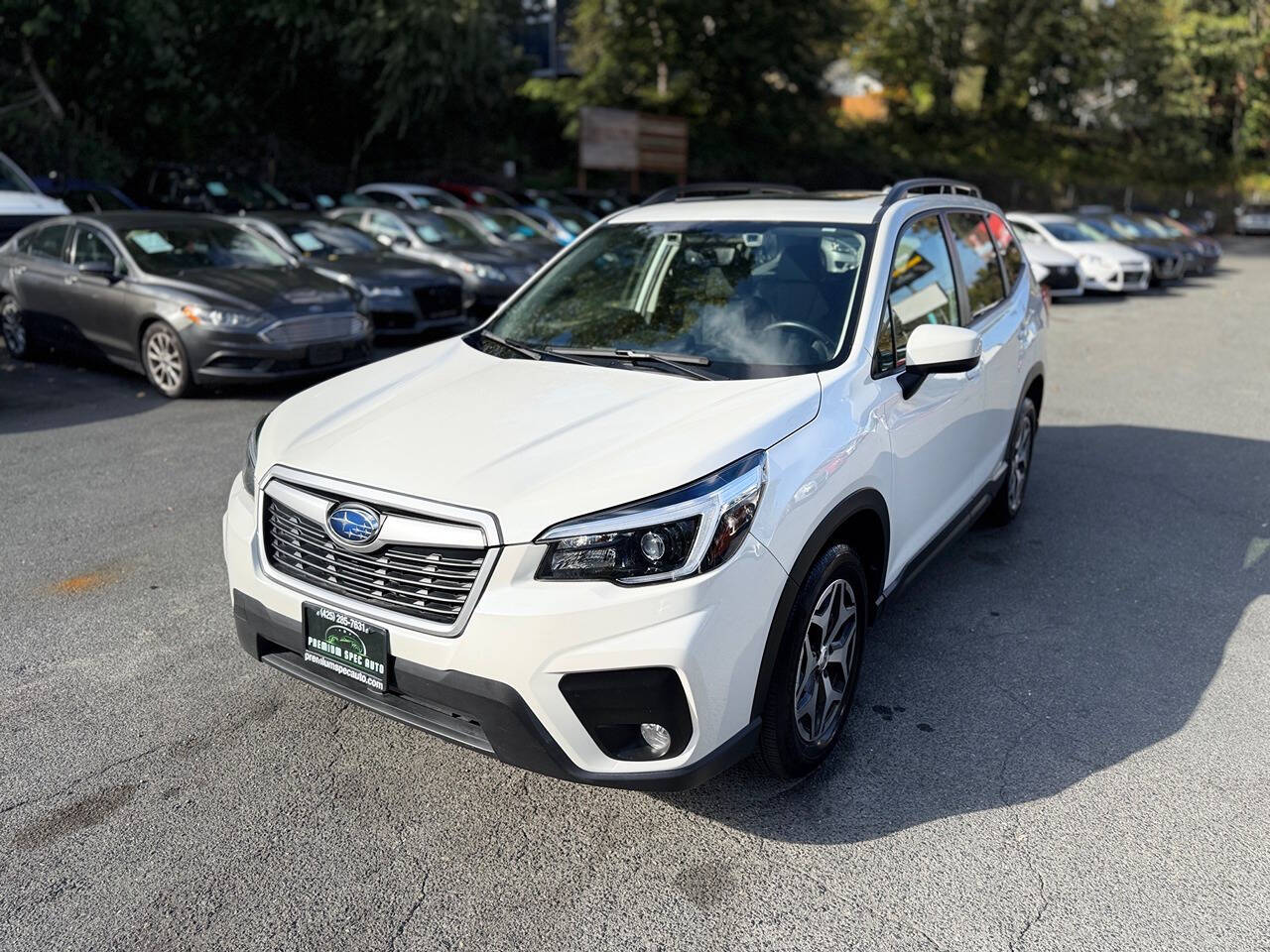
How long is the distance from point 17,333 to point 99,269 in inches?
75.1

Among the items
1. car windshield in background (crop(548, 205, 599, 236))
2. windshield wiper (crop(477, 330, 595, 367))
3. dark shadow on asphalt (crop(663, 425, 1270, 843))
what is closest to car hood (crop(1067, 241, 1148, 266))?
car windshield in background (crop(548, 205, 599, 236))

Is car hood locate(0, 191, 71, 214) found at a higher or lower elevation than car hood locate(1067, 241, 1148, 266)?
higher

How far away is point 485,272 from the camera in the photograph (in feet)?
43.2

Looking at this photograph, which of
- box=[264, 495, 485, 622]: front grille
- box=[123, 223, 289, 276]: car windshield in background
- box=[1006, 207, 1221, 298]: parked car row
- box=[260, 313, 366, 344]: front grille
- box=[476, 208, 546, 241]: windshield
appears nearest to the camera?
box=[264, 495, 485, 622]: front grille

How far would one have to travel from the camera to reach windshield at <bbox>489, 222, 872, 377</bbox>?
372cm

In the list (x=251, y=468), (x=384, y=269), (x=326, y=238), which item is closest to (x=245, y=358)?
(x=384, y=269)

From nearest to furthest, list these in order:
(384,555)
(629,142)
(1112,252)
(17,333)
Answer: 1. (384,555)
2. (17,333)
3. (1112,252)
4. (629,142)

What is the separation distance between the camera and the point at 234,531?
11.0 feet

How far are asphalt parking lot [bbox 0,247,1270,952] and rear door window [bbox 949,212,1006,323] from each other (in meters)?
1.28

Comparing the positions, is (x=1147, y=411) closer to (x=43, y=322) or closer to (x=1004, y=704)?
(x=1004, y=704)

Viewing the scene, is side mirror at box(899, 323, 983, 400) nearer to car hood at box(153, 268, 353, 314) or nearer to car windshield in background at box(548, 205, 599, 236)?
car hood at box(153, 268, 353, 314)

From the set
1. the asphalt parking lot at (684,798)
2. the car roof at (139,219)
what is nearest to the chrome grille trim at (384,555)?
the asphalt parking lot at (684,798)

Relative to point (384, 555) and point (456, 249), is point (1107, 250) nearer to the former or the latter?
point (456, 249)

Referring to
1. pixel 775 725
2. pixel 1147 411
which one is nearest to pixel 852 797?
pixel 775 725
